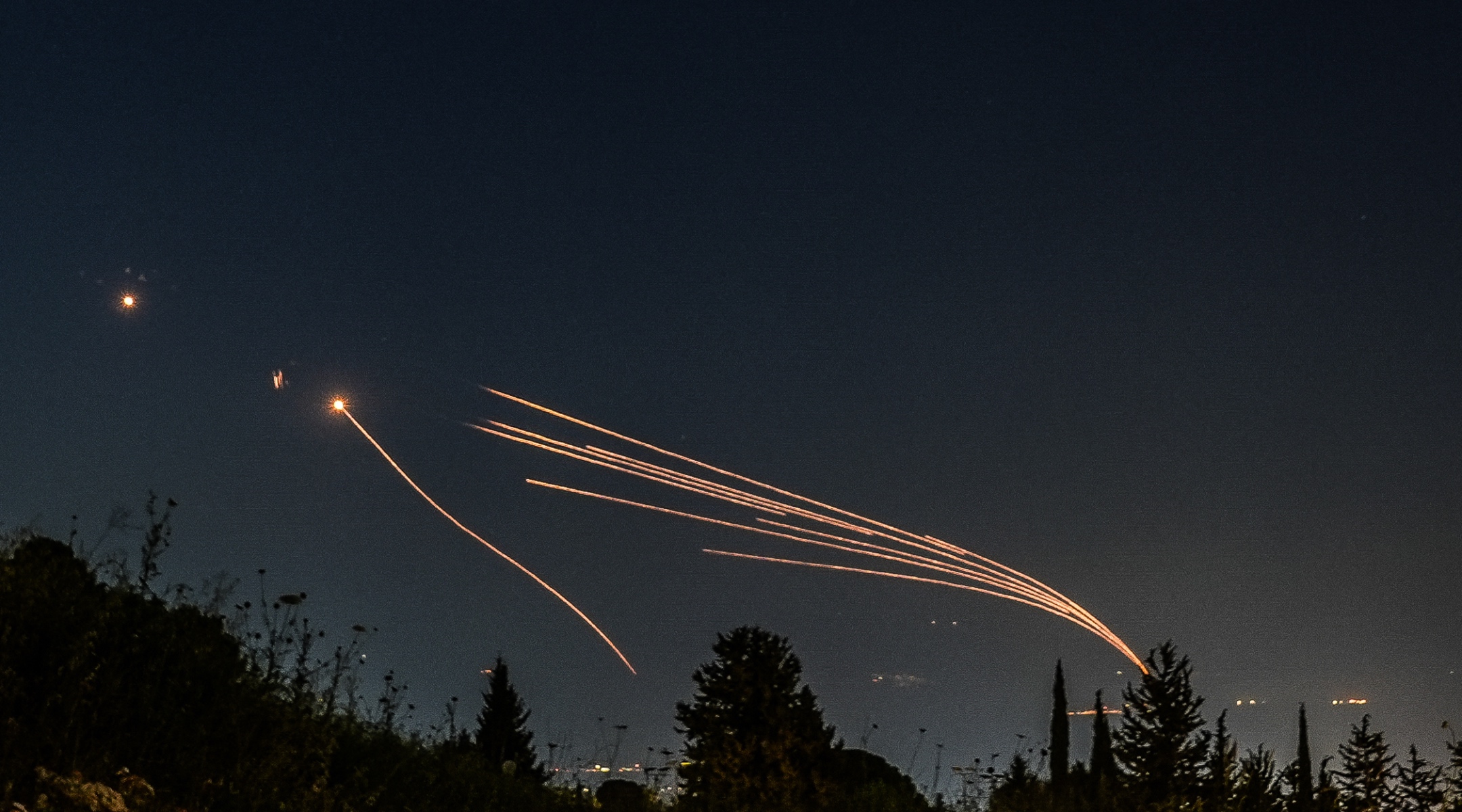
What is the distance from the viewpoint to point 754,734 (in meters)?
18.7

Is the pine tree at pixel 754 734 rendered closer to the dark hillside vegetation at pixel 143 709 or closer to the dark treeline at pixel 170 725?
the dark treeline at pixel 170 725

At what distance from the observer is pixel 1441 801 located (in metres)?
14.2

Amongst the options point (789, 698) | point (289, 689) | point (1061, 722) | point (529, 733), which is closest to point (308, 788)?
point (289, 689)

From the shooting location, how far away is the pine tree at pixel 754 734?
18094mm

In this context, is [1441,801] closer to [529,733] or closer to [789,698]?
[789,698]

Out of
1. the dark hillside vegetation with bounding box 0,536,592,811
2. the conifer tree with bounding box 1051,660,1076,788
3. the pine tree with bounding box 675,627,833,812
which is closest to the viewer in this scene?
the dark hillside vegetation with bounding box 0,536,592,811

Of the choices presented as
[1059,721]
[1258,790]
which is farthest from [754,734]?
[1059,721]

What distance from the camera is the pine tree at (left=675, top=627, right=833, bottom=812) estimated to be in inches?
712

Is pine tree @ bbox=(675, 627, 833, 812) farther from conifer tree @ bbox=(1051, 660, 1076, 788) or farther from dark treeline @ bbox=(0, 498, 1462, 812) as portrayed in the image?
conifer tree @ bbox=(1051, 660, 1076, 788)

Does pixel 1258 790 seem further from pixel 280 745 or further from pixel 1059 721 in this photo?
pixel 1059 721

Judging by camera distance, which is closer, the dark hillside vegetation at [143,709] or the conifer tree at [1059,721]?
the dark hillside vegetation at [143,709]

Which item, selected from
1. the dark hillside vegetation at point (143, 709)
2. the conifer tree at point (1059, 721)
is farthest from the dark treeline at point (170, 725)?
the conifer tree at point (1059, 721)

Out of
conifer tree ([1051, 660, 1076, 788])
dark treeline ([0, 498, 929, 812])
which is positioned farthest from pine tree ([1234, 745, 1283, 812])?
conifer tree ([1051, 660, 1076, 788])

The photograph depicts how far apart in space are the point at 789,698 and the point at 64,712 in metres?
12.5
